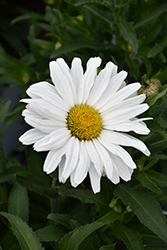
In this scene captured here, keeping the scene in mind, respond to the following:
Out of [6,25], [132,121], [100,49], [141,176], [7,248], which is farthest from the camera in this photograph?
[6,25]

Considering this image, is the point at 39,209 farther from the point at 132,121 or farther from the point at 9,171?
the point at 132,121

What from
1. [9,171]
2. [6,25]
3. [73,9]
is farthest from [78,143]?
[6,25]

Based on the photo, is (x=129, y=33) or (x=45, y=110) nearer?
(x=45, y=110)

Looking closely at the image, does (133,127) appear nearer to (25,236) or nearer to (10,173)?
(25,236)

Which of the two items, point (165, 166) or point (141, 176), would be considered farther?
point (165, 166)

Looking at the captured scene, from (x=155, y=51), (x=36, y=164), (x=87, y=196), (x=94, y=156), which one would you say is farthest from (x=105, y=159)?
(x=155, y=51)

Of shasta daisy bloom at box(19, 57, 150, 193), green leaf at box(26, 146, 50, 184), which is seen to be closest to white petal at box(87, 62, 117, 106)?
shasta daisy bloom at box(19, 57, 150, 193)

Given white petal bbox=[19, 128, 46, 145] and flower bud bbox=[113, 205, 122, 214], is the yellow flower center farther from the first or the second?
flower bud bbox=[113, 205, 122, 214]
